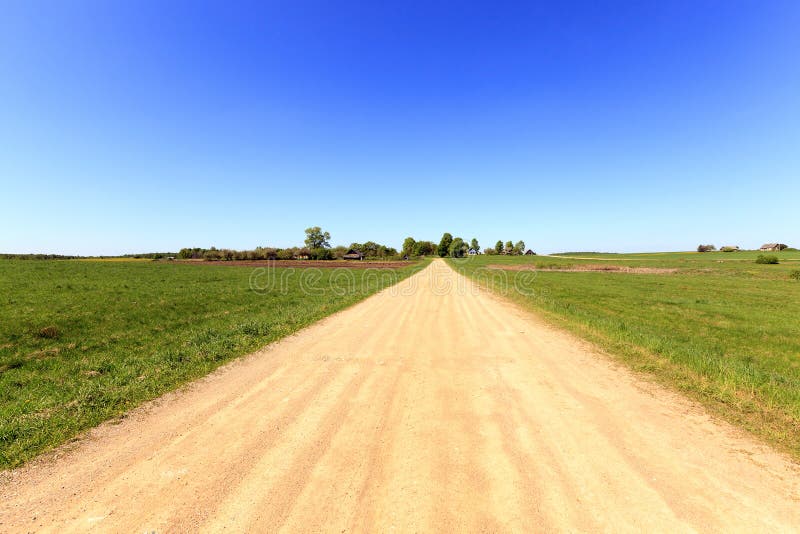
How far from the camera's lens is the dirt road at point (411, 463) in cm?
345

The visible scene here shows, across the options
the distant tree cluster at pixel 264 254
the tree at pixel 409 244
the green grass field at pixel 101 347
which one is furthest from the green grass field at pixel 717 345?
the tree at pixel 409 244

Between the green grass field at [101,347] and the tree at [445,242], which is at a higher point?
the tree at [445,242]

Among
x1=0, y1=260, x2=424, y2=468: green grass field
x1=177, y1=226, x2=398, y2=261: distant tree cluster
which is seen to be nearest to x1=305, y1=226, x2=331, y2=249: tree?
x1=177, y1=226, x2=398, y2=261: distant tree cluster

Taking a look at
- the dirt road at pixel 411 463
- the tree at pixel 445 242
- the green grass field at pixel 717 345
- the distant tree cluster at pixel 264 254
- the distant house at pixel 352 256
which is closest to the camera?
the dirt road at pixel 411 463

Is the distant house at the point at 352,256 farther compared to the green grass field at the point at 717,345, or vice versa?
the distant house at the point at 352,256

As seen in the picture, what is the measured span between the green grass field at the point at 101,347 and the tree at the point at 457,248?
159 m

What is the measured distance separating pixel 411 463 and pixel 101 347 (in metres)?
12.9

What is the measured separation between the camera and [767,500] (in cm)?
370

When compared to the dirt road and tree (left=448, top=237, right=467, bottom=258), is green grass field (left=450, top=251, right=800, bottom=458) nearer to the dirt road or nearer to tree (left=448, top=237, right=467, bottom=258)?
the dirt road

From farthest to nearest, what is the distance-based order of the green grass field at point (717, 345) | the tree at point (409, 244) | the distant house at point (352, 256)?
1. the tree at point (409, 244)
2. the distant house at point (352, 256)
3. the green grass field at point (717, 345)

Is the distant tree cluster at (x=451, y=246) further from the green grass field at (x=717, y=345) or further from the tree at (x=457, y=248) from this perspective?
the green grass field at (x=717, y=345)

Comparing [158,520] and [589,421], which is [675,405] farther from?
[158,520]

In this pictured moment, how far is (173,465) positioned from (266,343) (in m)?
6.51

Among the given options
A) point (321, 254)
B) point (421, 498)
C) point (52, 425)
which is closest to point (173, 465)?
point (52, 425)
